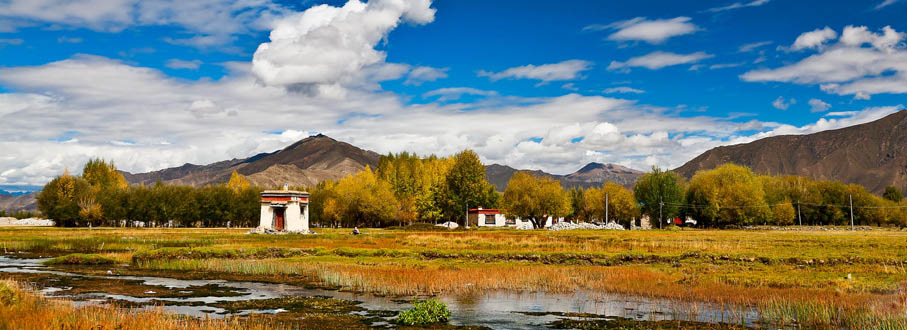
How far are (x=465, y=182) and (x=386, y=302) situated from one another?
89481mm

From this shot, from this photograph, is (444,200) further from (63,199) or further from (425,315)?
(425,315)

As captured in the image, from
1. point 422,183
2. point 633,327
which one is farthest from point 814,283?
point 422,183

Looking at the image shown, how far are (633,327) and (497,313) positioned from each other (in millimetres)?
5142

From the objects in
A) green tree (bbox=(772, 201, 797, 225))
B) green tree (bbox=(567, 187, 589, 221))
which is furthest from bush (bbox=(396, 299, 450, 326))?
green tree (bbox=(567, 187, 589, 221))

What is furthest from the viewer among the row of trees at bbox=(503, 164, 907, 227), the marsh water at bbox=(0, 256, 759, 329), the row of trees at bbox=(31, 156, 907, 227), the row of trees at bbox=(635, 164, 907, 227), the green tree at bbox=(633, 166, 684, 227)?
the green tree at bbox=(633, 166, 684, 227)

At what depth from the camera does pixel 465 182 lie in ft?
375

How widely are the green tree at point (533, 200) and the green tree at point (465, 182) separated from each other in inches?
221

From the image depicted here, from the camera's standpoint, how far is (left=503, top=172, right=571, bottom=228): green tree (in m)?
114

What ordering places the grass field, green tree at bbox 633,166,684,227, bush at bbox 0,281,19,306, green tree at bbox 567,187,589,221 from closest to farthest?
bush at bbox 0,281,19,306
the grass field
green tree at bbox 633,166,684,227
green tree at bbox 567,187,589,221

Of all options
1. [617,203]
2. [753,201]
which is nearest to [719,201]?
[753,201]

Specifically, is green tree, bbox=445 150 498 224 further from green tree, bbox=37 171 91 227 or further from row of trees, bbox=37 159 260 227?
green tree, bbox=37 171 91 227

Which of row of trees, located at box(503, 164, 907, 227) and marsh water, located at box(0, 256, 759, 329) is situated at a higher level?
row of trees, located at box(503, 164, 907, 227)

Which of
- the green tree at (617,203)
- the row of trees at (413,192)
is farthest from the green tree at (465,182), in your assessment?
the green tree at (617,203)

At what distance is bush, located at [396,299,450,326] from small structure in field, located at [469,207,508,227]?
10886 centimetres
